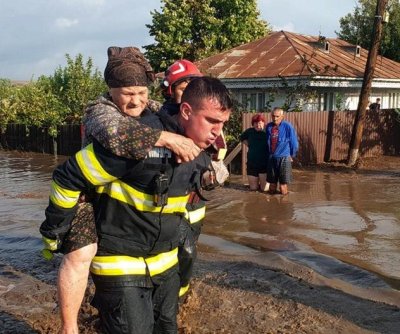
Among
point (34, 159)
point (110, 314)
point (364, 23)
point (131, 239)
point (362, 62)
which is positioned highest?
point (364, 23)

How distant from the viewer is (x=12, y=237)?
26.0 ft

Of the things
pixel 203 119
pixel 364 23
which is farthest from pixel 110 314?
pixel 364 23

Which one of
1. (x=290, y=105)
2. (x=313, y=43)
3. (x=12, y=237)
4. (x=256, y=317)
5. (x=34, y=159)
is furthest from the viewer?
(x=313, y=43)

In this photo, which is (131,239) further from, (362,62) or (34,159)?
(362,62)

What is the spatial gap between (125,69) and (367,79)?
1399 cm

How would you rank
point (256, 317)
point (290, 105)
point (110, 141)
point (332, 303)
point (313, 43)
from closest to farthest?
point (110, 141) < point (256, 317) < point (332, 303) < point (290, 105) < point (313, 43)

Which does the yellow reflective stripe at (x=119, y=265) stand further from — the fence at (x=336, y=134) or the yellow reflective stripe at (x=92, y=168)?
the fence at (x=336, y=134)

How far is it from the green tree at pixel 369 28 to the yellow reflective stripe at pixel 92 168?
36818 millimetres

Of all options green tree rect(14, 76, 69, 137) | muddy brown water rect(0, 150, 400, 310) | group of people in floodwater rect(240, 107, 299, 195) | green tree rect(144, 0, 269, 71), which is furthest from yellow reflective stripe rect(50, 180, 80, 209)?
green tree rect(144, 0, 269, 71)

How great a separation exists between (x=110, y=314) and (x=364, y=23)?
4752cm

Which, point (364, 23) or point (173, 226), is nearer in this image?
point (173, 226)

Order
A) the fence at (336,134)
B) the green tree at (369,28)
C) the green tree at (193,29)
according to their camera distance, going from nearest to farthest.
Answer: the fence at (336,134) → the green tree at (193,29) → the green tree at (369,28)

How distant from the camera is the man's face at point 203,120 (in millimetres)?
2527

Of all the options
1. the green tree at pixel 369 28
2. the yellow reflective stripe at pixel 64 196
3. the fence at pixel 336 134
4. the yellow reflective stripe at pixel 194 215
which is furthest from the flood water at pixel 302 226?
the green tree at pixel 369 28
